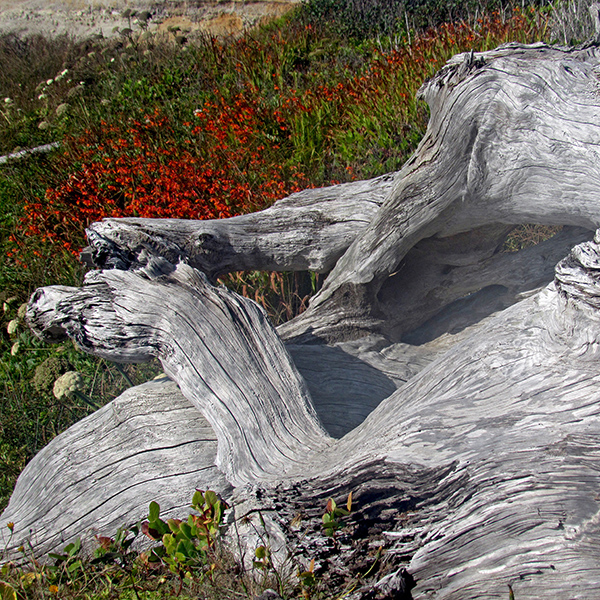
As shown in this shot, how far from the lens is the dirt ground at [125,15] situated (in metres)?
13.0

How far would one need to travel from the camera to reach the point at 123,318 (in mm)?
2877

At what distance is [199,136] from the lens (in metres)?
6.57

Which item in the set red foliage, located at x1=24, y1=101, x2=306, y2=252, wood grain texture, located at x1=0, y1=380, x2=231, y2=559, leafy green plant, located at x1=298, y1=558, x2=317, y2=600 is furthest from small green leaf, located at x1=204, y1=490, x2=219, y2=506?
red foliage, located at x1=24, y1=101, x2=306, y2=252

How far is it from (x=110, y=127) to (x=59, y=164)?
89 centimetres

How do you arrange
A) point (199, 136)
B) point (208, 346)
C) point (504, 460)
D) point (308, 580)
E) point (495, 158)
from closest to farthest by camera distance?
point (504, 460), point (308, 580), point (208, 346), point (495, 158), point (199, 136)

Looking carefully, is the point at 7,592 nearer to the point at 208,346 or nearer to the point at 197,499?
the point at 197,499

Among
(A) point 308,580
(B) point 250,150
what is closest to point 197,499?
(A) point 308,580

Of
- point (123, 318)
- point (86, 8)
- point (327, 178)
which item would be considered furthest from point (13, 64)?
point (123, 318)

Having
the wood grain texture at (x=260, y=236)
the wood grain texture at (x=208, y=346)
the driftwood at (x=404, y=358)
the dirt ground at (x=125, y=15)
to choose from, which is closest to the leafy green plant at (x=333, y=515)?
the driftwood at (x=404, y=358)

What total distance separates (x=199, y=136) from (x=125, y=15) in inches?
365

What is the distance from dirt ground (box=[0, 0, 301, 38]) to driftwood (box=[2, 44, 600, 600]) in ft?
33.9

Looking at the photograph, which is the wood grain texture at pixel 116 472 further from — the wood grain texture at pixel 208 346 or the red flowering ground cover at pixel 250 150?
the red flowering ground cover at pixel 250 150

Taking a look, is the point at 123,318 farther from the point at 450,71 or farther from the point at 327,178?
the point at 327,178

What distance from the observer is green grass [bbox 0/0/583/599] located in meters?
3.97
